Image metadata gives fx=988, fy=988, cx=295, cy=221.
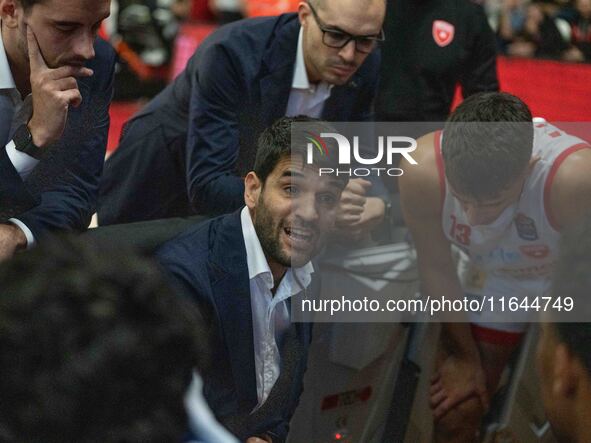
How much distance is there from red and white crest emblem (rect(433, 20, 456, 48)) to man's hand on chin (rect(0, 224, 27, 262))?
1754mm

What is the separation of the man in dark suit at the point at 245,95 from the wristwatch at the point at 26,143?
48cm

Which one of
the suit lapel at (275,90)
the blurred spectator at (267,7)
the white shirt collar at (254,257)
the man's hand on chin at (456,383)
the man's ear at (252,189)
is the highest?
the suit lapel at (275,90)

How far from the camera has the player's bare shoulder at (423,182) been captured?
220 centimetres

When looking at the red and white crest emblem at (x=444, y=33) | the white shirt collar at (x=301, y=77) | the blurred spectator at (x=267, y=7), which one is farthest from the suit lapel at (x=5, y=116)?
the blurred spectator at (x=267, y=7)

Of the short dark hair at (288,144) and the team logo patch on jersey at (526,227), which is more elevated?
the short dark hair at (288,144)

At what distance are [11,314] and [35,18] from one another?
1.21 metres

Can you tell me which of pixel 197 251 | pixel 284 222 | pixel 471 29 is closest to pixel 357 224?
pixel 284 222

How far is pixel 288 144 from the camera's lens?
83.9 inches

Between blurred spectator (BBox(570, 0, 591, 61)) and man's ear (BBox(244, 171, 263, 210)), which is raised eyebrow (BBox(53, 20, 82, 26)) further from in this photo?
blurred spectator (BBox(570, 0, 591, 61))

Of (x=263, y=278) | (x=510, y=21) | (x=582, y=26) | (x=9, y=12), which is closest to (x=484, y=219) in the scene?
(x=263, y=278)

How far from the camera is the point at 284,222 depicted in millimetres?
2088

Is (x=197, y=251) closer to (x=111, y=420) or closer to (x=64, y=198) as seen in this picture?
(x=64, y=198)

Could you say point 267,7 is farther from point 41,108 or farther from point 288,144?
point 41,108

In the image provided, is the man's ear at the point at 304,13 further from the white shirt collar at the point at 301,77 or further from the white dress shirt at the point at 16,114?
the white dress shirt at the point at 16,114
